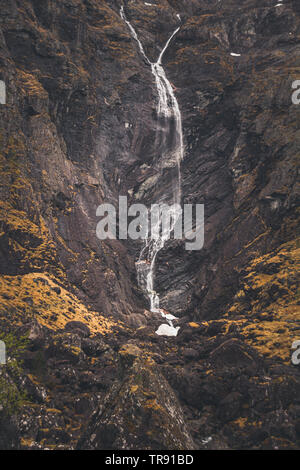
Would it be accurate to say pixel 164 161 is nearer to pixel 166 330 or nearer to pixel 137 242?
pixel 137 242

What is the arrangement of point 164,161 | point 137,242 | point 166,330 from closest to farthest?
1. point 166,330
2. point 137,242
3. point 164,161

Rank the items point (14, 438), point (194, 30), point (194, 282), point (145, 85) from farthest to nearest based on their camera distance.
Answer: point (194, 30) < point (145, 85) < point (194, 282) < point (14, 438)

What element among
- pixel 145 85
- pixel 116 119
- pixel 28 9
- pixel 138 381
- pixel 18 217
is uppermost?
pixel 28 9

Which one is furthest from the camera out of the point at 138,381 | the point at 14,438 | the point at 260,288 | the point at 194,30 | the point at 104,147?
the point at 194,30

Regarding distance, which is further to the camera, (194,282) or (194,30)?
(194,30)

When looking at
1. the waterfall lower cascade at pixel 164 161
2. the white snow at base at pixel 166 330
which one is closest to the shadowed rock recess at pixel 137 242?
the waterfall lower cascade at pixel 164 161

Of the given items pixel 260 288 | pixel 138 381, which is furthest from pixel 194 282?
pixel 138 381

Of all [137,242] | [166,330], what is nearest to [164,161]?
[137,242]

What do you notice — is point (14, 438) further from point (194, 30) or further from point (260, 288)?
point (194, 30)

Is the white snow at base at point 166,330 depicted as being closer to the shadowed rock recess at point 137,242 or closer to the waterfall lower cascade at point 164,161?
the shadowed rock recess at point 137,242
